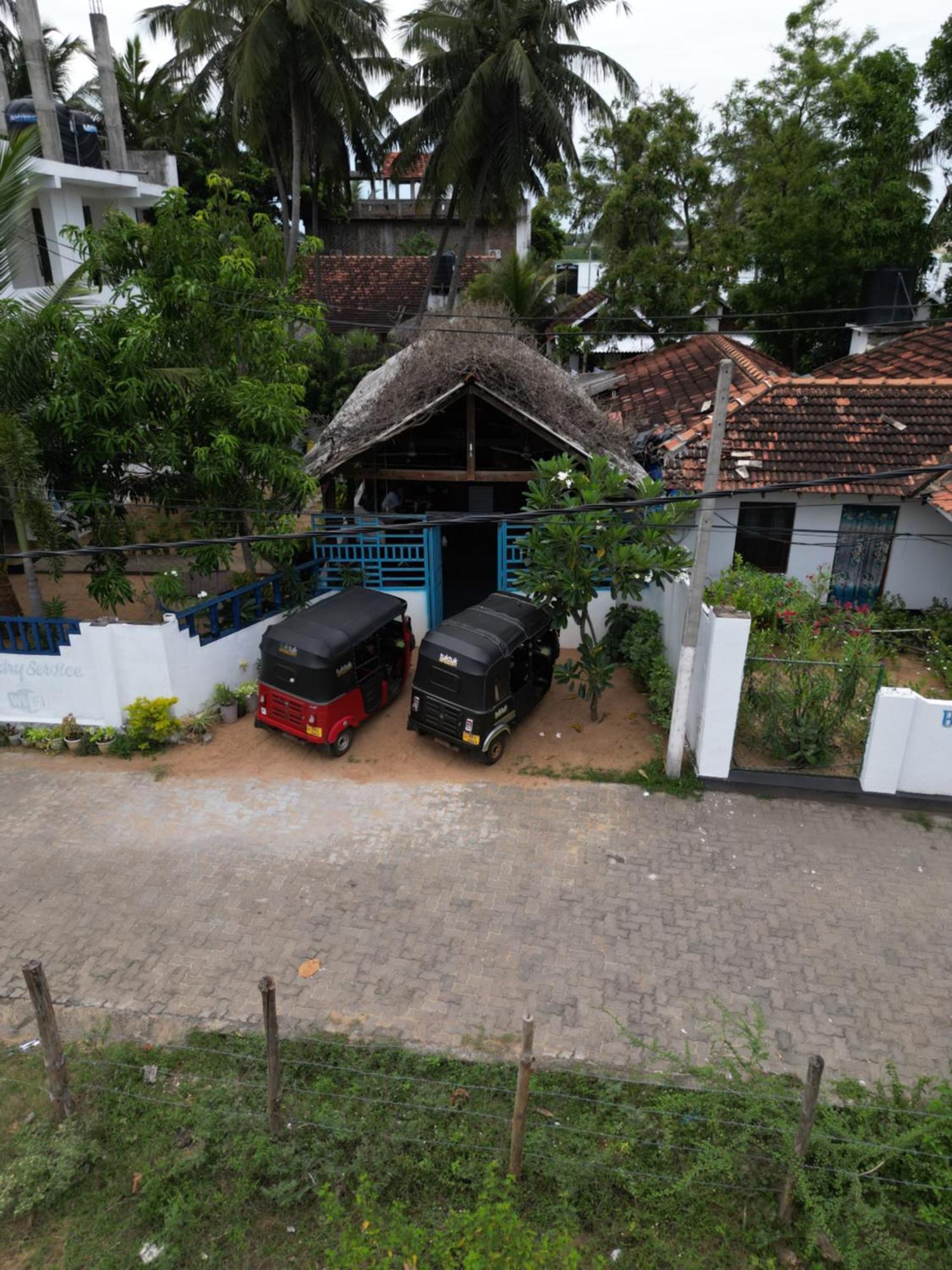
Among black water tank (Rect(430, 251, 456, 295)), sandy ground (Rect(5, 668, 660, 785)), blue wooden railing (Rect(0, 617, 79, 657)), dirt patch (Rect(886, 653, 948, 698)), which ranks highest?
black water tank (Rect(430, 251, 456, 295))

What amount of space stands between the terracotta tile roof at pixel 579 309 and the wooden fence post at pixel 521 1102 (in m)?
20.0

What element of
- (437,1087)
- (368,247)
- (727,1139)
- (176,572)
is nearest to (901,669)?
(727,1139)

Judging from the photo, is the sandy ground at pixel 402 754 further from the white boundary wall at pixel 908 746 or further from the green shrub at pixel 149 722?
the white boundary wall at pixel 908 746

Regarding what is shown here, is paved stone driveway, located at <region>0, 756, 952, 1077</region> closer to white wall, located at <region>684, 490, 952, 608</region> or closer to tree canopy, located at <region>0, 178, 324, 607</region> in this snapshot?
tree canopy, located at <region>0, 178, 324, 607</region>

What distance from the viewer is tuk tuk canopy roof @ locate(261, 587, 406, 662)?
9188mm

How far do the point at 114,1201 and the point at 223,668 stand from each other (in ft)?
21.6

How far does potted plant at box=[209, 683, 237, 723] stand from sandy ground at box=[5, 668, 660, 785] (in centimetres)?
12

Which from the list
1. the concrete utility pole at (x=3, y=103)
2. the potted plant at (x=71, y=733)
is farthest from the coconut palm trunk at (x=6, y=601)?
the concrete utility pole at (x=3, y=103)

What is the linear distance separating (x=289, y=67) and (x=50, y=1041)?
21.1m

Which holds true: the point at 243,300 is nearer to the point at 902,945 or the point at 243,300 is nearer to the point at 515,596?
the point at 515,596

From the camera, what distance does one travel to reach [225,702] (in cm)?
1034

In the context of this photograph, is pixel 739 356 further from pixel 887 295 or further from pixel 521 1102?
pixel 521 1102

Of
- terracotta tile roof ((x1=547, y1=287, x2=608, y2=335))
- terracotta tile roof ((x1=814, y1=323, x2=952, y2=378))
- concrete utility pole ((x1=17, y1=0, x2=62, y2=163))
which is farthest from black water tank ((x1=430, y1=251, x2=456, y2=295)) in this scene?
terracotta tile roof ((x1=814, y1=323, x2=952, y2=378))

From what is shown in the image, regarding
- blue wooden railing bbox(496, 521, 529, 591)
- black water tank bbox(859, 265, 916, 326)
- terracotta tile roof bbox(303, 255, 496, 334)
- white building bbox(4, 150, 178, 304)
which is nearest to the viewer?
blue wooden railing bbox(496, 521, 529, 591)
